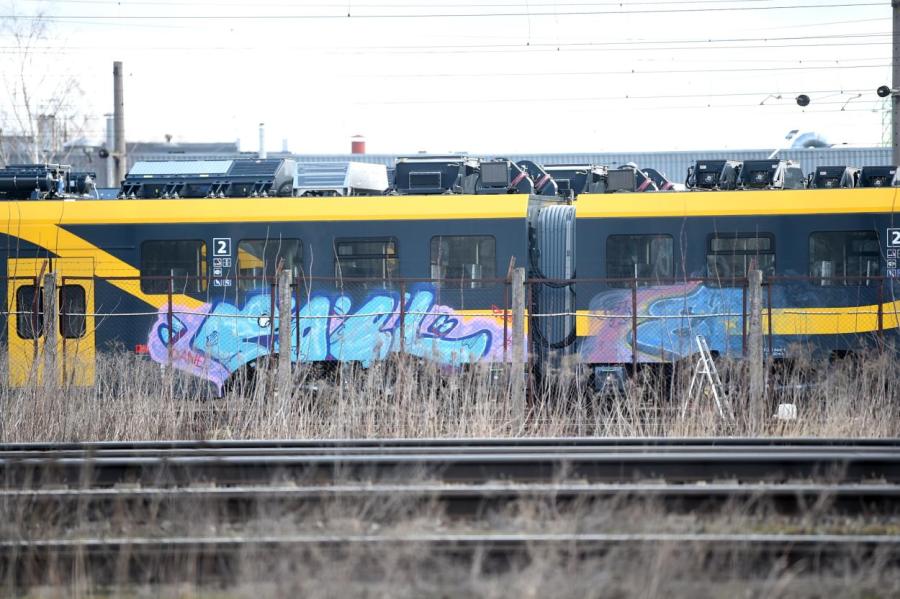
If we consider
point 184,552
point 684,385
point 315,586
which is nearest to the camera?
point 315,586

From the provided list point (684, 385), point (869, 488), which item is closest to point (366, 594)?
point (869, 488)

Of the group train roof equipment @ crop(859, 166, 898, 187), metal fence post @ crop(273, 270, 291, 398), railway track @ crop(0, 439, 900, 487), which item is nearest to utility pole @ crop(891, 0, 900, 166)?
train roof equipment @ crop(859, 166, 898, 187)

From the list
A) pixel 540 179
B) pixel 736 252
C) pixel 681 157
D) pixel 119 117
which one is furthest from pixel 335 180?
pixel 681 157

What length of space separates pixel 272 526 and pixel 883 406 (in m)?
8.31

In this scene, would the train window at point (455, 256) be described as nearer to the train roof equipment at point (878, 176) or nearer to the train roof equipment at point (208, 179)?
the train roof equipment at point (208, 179)

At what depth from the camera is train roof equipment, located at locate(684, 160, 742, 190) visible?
54.2ft

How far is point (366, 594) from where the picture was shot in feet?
19.6

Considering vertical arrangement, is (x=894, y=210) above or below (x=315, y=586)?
above

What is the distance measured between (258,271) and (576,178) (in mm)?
5961

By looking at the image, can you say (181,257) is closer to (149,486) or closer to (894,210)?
(149,486)

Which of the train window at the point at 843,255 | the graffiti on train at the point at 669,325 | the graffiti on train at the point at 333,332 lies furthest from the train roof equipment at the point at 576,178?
the train window at the point at 843,255

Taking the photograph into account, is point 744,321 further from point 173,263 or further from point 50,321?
point 50,321

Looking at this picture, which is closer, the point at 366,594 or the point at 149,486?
the point at 366,594

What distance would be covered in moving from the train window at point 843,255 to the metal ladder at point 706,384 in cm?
210
